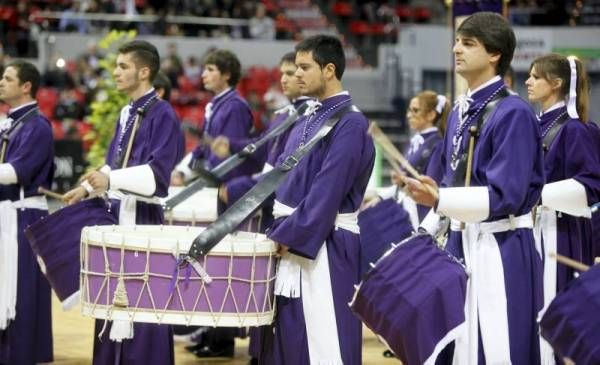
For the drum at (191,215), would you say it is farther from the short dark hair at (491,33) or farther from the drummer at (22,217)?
the short dark hair at (491,33)

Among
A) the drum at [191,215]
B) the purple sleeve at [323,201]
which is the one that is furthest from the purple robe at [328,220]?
the drum at [191,215]

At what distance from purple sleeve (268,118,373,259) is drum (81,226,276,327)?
156 mm

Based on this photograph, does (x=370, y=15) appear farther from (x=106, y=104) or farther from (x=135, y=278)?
(x=135, y=278)

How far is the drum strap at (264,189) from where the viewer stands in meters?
5.38

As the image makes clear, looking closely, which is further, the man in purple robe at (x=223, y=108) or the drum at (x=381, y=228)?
the man in purple robe at (x=223, y=108)

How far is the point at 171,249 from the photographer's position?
17.6ft

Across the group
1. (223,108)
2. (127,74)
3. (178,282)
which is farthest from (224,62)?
(178,282)

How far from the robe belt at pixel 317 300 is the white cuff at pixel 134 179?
1.20 metres

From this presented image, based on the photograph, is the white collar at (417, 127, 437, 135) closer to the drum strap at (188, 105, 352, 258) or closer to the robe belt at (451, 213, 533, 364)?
the drum strap at (188, 105, 352, 258)

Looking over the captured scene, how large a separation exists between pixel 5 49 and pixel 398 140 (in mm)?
6709

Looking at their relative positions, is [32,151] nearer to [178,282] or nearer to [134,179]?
[134,179]

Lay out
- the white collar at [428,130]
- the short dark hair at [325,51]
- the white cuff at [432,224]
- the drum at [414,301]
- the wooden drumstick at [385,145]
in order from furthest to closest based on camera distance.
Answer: the white collar at [428,130] → the short dark hair at [325,51] → the white cuff at [432,224] → the drum at [414,301] → the wooden drumstick at [385,145]

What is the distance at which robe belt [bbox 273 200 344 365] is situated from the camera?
18.1 feet

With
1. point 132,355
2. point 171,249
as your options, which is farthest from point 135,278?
point 132,355
